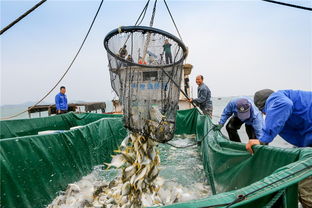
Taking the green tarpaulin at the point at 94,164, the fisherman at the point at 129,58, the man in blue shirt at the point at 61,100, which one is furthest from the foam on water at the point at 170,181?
the man in blue shirt at the point at 61,100

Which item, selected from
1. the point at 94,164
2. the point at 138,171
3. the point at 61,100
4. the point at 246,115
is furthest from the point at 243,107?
the point at 61,100

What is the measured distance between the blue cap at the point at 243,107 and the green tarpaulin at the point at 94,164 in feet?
4.45

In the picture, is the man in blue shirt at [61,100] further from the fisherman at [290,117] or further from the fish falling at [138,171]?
the fisherman at [290,117]

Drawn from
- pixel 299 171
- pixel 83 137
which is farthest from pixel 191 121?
pixel 299 171

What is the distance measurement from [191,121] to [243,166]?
6.42 metres

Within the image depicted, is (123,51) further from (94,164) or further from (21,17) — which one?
(94,164)

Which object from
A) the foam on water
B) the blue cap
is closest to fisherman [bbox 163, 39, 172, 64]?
the foam on water

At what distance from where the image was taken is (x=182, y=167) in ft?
15.5

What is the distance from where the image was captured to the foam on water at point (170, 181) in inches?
115

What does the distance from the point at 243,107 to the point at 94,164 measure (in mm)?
3414

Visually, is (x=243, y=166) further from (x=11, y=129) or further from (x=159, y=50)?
(x=11, y=129)

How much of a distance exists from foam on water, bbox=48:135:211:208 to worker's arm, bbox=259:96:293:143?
1.57 m

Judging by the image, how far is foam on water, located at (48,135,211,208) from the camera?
293 cm

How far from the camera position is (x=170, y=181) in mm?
3967
